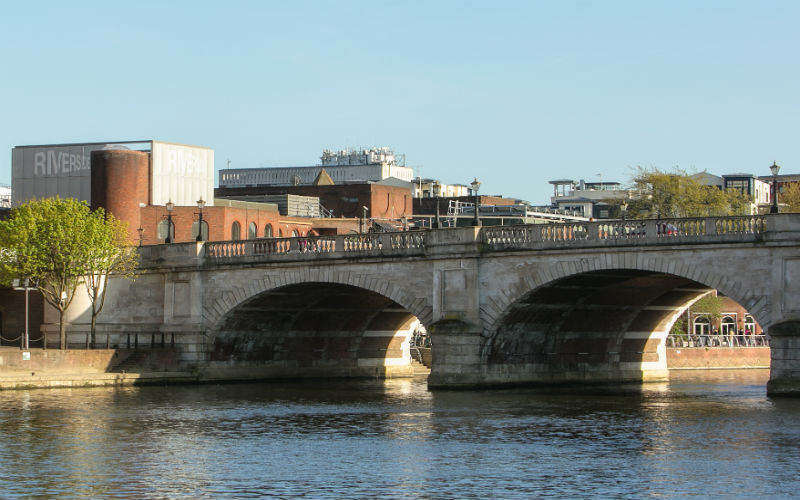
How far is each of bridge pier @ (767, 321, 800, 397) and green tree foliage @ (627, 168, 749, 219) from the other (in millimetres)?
58788

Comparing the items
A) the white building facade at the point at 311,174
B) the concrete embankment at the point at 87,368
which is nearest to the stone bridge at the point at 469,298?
the concrete embankment at the point at 87,368

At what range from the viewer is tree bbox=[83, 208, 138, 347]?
75.0m

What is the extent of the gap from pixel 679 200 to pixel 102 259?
56528 millimetres

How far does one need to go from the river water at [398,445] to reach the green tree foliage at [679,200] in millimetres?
50506

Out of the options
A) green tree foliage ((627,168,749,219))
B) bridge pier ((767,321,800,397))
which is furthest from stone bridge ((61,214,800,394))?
green tree foliage ((627,168,749,219))

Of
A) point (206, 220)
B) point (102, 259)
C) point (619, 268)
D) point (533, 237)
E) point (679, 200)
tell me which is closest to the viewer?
point (619, 268)

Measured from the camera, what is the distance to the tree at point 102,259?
75000 mm

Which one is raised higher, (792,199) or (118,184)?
(792,199)

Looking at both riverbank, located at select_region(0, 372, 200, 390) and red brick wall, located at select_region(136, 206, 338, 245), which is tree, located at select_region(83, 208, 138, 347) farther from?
red brick wall, located at select_region(136, 206, 338, 245)

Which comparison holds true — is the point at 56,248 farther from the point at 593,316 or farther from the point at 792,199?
the point at 792,199

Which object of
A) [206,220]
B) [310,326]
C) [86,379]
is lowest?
[86,379]

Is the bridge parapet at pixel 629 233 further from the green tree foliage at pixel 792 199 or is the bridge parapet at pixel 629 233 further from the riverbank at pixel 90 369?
the green tree foliage at pixel 792 199

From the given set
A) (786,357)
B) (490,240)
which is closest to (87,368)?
(490,240)

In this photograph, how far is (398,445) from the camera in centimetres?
4419
